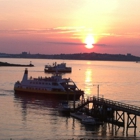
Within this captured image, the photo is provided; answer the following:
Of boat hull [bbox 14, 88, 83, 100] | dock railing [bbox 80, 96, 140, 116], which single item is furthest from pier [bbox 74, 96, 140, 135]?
boat hull [bbox 14, 88, 83, 100]

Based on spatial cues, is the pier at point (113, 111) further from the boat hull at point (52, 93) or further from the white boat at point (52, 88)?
the white boat at point (52, 88)

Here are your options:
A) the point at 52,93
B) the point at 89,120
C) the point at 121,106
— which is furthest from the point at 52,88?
the point at 121,106

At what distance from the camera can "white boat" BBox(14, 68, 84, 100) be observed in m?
94.7

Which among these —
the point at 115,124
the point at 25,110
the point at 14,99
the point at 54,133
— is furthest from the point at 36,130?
the point at 14,99

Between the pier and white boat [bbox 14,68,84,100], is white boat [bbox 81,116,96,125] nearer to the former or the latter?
the pier

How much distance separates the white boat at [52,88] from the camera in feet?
311

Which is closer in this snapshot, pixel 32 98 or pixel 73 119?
pixel 73 119

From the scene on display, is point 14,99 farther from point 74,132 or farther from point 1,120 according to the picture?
point 74,132

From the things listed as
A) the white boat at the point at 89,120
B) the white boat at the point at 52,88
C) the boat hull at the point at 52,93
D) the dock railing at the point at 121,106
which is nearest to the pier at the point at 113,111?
the dock railing at the point at 121,106

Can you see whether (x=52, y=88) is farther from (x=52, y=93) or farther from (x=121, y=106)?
(x=121, y=106)

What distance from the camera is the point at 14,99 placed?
300 ft

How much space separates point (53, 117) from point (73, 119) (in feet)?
12.5

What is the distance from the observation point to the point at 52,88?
98.1 metres

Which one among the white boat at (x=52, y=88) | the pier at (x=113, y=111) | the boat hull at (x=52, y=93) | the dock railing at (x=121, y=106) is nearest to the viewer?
the dock railing at (x=121, y=106)
